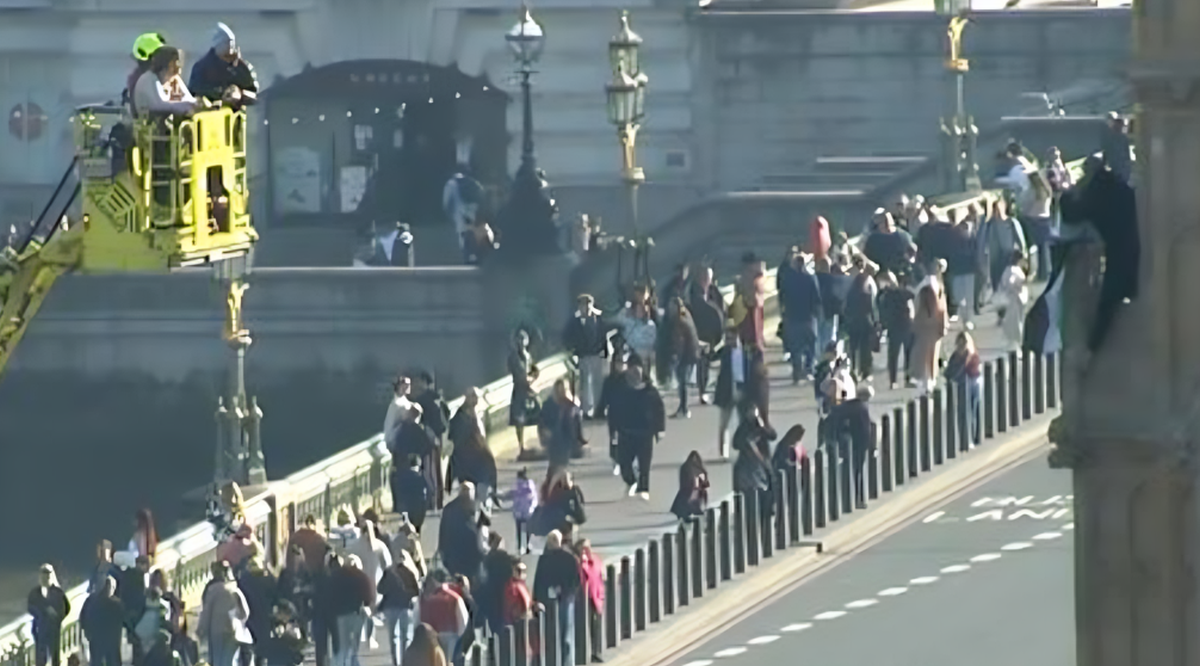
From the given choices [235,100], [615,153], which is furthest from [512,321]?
[235,100]

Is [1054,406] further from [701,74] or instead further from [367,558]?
[701,74]

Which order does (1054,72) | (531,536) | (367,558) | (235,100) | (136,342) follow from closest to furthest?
(235,100)
(367,558)
(531,536)
(136,342)
(1054,72)

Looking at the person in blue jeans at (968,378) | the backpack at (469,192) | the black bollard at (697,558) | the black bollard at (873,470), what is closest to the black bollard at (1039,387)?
the person in blue jeans at (968,378)

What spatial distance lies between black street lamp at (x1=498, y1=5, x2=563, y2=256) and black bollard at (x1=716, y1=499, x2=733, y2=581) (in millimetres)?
19643

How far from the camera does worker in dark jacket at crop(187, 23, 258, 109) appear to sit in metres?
33.4

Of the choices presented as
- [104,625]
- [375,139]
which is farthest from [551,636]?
[375,139]

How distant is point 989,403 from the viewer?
51.2m

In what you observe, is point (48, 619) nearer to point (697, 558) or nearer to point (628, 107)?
point (697, 558)

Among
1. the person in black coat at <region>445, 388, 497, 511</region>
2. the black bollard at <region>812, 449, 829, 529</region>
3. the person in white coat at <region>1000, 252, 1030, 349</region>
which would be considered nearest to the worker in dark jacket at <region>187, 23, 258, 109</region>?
the black bollard at <region>812, 449, 829, 529</region>

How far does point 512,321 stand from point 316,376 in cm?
461

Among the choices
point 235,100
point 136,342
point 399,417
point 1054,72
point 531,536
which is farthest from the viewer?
point 1054,72

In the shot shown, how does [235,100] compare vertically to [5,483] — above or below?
above

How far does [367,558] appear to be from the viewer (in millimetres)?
42469

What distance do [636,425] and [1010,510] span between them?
347cm
